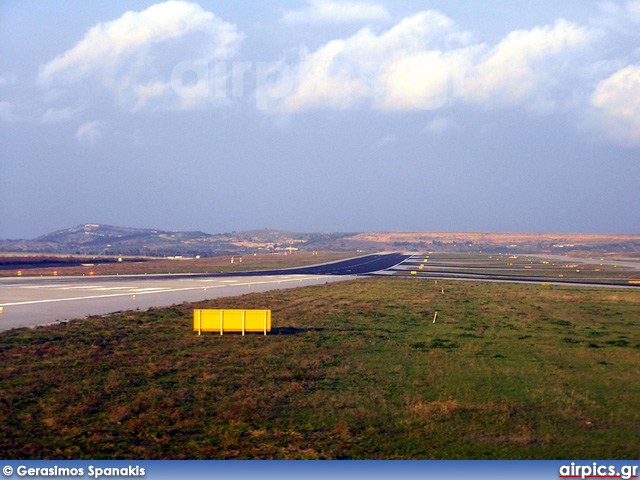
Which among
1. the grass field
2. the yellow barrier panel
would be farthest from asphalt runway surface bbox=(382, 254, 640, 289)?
the yellow barrier panel

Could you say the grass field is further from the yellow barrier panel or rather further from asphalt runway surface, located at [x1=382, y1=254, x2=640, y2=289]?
asphalt runway surface, located at [x1=382, y1=254, x2=640, y2=289]

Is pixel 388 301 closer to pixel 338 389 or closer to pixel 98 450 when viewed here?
pixel 338 389

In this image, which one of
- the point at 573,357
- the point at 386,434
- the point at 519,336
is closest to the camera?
the point at 386,434

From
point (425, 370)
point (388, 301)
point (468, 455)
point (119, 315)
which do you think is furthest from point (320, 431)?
point (388, 301)

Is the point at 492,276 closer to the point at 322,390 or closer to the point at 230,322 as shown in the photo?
the point at 230,322

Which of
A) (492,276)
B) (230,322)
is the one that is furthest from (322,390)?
(492,276)
